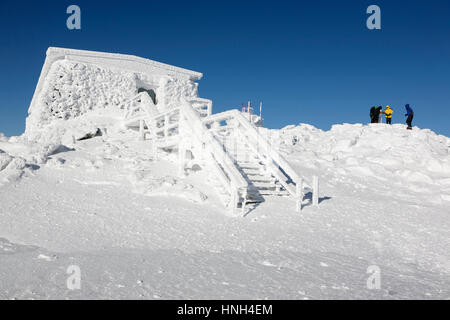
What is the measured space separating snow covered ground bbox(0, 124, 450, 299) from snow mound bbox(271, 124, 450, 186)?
1.30m

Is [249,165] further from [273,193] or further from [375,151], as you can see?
[375,151]

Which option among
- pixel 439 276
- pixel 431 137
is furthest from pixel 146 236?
pixel 431 137

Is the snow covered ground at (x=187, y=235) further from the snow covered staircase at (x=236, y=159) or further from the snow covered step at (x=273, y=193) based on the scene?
the snow covered staircase at (x=236, y=159)

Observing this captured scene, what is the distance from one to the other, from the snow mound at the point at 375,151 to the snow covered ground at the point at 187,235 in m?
1.30

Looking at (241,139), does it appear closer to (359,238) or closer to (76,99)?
(359,238)

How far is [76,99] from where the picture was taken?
16.9 m

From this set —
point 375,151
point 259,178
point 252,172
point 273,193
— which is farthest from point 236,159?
point 375,151

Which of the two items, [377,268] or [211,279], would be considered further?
[377,268]

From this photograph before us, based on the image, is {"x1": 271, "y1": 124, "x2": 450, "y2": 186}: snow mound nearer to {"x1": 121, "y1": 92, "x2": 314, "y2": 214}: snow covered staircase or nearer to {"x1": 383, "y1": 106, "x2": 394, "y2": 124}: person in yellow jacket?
{"x1": 383, "y1": 106, "x2": 394, "y2": 124}: person in yellow jacket

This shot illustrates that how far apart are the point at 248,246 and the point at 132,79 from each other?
1502 centimetres

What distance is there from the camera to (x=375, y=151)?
1605 centimetres

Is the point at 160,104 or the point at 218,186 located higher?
the point at 160,104

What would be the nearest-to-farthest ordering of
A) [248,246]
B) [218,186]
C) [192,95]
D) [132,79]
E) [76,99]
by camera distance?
1. [248,246]
2. [218,186]
3. [76,99]
4. [132,79]
5. [192,95]

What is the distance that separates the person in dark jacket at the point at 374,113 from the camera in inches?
837
